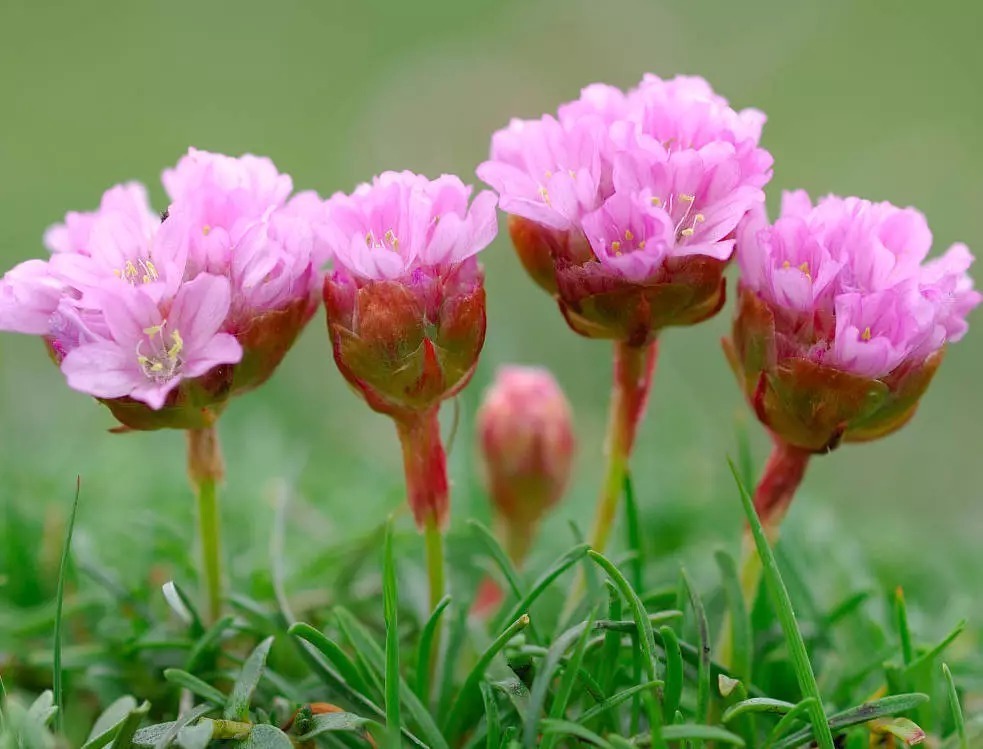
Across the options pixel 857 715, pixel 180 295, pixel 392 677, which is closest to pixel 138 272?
pixel 180 295

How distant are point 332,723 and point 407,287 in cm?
41

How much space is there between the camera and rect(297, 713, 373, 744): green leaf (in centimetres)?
102

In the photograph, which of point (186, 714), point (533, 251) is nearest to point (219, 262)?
point (533, 251)

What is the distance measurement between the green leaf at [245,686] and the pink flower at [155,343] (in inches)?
11.2

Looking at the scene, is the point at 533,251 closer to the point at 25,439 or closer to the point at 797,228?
the point at 797,228

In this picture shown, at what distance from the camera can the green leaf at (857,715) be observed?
1.03m

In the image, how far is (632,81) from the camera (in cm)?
541

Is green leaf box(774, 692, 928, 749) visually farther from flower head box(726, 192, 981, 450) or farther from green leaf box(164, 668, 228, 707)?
green leaf box(164, 668, 228, 707)

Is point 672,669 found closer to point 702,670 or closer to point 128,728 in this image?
point 702,670

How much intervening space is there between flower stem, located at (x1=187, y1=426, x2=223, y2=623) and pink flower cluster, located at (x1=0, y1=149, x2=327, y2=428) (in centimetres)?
18

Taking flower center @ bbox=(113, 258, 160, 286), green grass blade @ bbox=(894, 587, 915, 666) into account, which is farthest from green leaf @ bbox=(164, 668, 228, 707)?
green grass blade @ bbox=(894, 587, 915, 666)

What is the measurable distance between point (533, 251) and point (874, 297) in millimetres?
331

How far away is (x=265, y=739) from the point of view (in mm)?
1016

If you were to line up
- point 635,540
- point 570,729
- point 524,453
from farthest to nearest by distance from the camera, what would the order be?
point 524,453 → point 635,540 → point 570,729
